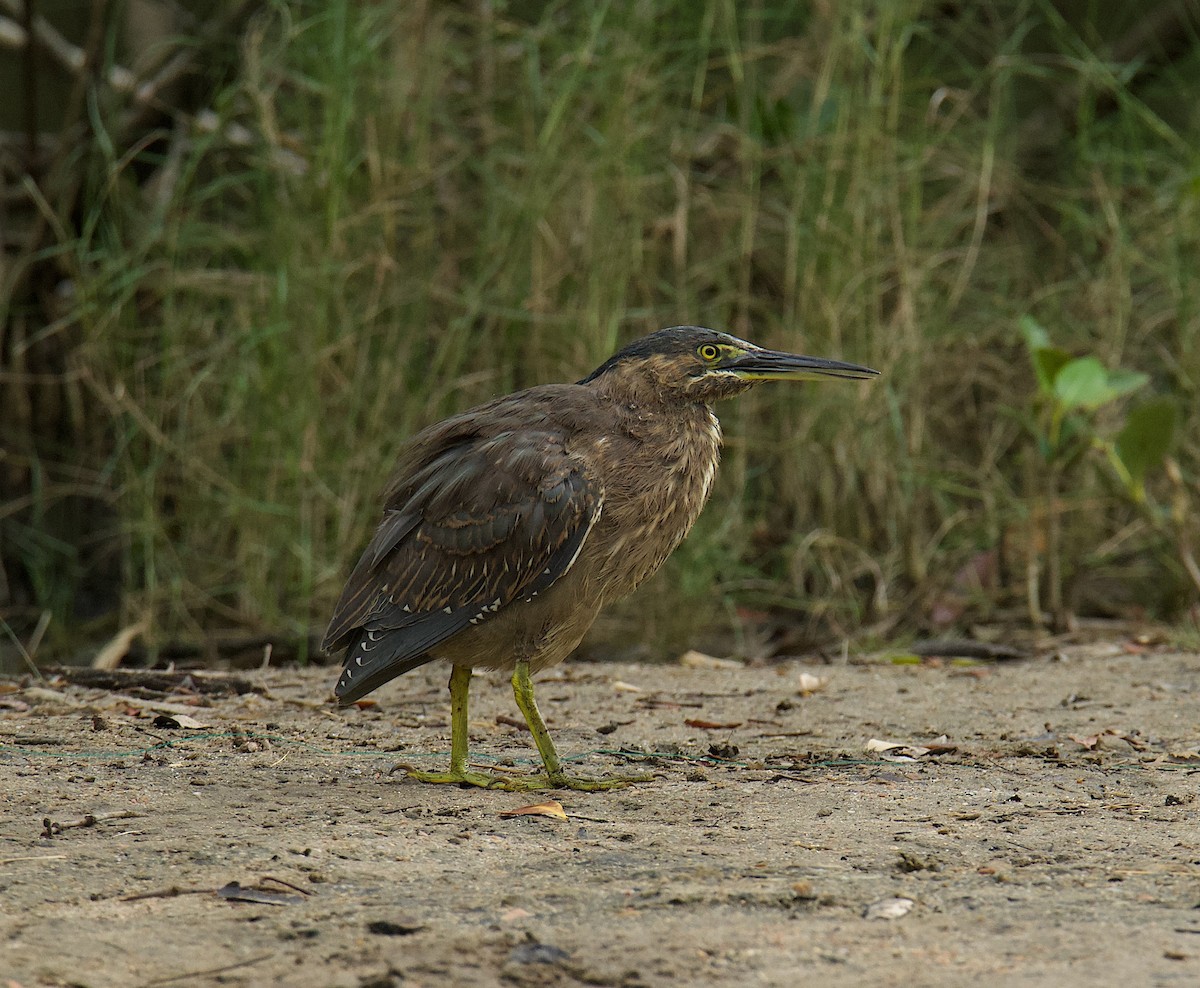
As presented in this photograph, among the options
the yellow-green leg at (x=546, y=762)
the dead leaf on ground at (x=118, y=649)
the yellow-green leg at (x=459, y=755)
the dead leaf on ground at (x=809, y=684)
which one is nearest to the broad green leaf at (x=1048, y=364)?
the dead leaf on ground at (x=809, y=684)

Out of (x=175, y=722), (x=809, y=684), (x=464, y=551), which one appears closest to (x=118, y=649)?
(x=175, y=722)

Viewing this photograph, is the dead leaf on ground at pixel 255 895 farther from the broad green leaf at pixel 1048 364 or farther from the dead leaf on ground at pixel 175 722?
the broad green leaf at pixel 1048 364

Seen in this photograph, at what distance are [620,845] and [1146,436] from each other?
3.51m

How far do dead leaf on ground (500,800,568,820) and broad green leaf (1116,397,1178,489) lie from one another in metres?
3.31

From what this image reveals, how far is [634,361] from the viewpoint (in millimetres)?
4199

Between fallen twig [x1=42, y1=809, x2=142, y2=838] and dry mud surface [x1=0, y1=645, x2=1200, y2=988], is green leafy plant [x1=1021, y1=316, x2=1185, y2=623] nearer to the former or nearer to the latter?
dry mud surface [x1=0, y1=645, x2=1200, y2=988]

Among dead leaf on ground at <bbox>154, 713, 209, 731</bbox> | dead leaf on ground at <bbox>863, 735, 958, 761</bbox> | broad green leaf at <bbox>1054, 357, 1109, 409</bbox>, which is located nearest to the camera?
dead leaf on ground at <bbox>863, 735, 958, 761</bbox>

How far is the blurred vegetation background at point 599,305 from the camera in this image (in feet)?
20.9

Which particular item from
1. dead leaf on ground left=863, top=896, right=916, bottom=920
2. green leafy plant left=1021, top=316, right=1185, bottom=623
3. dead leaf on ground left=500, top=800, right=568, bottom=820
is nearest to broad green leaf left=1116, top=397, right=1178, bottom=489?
green leafy plant left=1021, top=316, right=1185, bottom=623

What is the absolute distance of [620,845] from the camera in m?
3.19

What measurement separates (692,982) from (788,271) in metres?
4.71

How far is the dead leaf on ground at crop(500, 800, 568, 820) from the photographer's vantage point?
11.3ft

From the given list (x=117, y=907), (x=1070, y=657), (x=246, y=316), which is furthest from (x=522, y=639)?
(x=246, y=316)

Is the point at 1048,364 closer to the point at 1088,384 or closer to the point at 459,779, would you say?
the point at 1088,384
